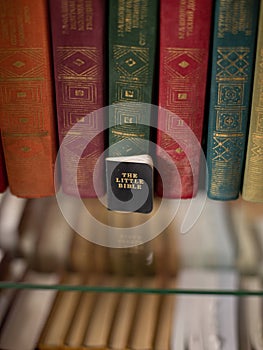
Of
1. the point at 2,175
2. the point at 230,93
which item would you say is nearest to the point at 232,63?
the point at 230,93

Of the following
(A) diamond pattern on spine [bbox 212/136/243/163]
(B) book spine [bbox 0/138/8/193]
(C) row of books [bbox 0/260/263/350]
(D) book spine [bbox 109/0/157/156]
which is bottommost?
(C) row of books [bbox 0/260/263/350]

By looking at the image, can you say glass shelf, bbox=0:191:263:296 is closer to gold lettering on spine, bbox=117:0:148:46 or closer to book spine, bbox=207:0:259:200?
book spine, bbox=207:0:259:200

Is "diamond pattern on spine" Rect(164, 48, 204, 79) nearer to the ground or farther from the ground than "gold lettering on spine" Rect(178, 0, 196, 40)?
nearer to the ground

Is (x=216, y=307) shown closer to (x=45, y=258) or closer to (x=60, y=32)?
(x=45, y=258)

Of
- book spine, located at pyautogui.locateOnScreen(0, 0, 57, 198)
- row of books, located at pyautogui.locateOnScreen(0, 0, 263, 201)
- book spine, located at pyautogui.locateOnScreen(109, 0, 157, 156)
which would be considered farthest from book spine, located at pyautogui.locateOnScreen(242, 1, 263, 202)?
book spine, located at pyautogui.locateOnScreen(0, 0, 57, 198)

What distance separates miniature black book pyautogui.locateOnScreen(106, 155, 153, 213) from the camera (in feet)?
1.66

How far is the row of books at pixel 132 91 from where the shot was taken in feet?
1.45

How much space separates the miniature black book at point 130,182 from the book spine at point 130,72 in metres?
0.01

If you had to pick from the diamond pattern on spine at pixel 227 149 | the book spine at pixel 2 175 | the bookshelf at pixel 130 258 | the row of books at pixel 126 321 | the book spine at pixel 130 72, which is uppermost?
the book spine at pixel 130 72

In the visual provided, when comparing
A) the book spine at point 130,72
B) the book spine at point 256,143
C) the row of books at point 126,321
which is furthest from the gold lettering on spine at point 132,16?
the row of books at point 126,321

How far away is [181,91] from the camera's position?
0.47m

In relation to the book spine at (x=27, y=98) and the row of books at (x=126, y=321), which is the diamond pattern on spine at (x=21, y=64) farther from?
the row of books at (x=126, y=321)

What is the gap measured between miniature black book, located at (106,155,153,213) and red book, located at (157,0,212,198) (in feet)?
0.07

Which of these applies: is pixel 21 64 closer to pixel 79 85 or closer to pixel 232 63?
pixel 79 85
